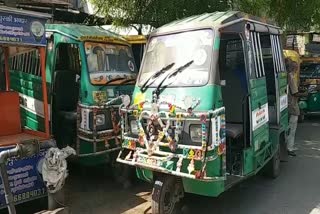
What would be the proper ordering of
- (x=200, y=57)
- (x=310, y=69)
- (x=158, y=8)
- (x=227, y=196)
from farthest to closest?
(x=310, y=69) < (x=158, y=8) < (x=227, y=196) < (x=200, y=57)

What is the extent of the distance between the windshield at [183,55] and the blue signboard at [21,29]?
137 centimetres

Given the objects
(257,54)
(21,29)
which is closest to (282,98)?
(257,54)

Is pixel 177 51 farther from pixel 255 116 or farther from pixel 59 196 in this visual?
pixel 59 196

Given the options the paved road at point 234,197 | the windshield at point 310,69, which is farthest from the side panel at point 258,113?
the windshield at point 310,69

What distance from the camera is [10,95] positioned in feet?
18.0

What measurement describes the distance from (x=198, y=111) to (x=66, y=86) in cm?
313

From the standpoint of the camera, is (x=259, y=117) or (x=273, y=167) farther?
(x=273, y=167)

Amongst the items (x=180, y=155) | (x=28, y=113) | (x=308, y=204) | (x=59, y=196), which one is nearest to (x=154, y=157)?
(x=180, y=155)

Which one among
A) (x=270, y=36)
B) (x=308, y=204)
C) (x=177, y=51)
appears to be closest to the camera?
(x=177, y=51)

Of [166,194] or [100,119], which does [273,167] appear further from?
[100,119]

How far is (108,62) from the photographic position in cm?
688

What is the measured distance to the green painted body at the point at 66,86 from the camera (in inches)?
250

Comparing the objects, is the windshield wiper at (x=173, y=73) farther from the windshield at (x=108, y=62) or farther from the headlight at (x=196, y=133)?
the windshield at (x=108, y=62)

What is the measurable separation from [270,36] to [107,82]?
8.67 ft
